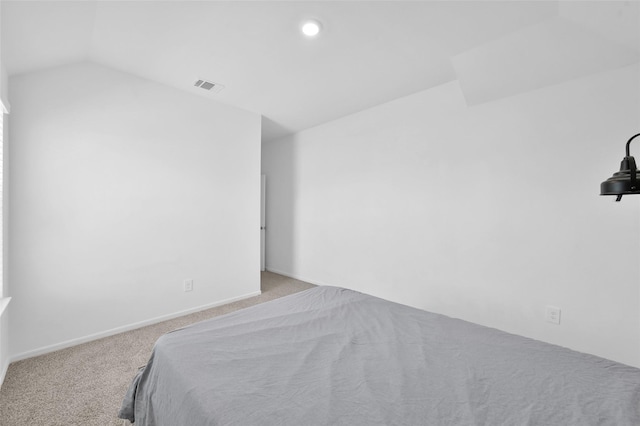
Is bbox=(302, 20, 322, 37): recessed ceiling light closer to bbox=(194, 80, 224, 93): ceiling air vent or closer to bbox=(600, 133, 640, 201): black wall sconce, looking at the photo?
bbox=(194, 80, 224, 93): ceiling air vent

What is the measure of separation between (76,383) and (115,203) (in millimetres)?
1552

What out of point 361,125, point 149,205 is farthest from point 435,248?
point 149,205

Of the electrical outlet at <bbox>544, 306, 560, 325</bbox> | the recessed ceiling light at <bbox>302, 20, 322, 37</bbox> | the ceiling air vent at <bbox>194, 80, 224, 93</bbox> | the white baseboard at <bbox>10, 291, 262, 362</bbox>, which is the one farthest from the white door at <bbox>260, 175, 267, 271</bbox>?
the electrical outlet at <bbox>544, 306, 560, 325</bbox>

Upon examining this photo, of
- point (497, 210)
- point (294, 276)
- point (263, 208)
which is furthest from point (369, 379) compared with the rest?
point (263, 208)

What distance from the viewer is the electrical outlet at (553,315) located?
2.41 m

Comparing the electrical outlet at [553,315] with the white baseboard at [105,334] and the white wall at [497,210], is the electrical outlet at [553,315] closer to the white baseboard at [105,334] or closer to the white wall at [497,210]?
the white wall at [497,210]

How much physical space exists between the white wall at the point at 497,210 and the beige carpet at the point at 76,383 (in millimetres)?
2661

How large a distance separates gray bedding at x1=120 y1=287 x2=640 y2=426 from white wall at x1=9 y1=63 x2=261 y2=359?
1779 mm

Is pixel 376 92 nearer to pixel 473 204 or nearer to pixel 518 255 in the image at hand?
pixel 473 204

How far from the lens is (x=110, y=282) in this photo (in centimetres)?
279

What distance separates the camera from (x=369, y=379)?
113cm

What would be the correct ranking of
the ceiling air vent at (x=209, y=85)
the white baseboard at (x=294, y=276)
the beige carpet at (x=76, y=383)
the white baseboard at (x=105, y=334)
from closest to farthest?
the beige carpet at (x=76, y=383), the white baseboard at (x=105, y=334), the ceiling air vent at (x=209, y=85), the white baseboard at (x=294, y=276)

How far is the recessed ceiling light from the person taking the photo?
2117mm

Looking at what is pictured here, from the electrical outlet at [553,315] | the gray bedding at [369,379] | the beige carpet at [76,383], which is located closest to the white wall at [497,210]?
the electrical outlet at [553,315]
